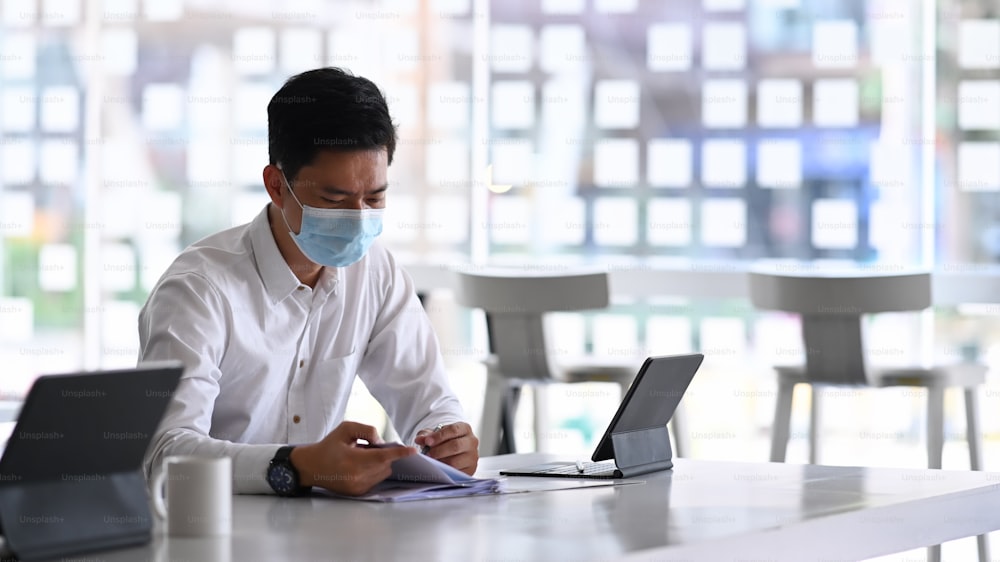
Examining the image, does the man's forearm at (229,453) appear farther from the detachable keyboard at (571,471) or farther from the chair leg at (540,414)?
the chair leg at (540,414)

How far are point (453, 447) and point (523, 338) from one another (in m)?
2.51

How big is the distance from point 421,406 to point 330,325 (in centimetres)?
20

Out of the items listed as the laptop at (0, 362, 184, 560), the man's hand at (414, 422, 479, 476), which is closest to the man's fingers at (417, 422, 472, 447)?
the man's hand at (414, 422, 479, 476)

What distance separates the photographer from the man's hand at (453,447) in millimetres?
1950

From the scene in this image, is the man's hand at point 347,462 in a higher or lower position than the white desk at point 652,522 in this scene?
higher

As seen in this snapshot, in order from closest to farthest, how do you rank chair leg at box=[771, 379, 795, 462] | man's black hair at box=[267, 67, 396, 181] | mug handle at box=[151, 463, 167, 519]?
mug handle at box=[151, 463, 167, 519], man's black hair at box=[267, 67, 396, 181], chair leg at box=[771, 379, 795, 462]

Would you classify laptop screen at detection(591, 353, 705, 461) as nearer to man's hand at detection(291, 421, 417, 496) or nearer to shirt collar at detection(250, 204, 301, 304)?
man's hand at detection(291, 421, 417, 496)

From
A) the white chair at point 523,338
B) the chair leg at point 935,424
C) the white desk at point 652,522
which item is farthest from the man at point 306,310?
the chair leg at point 935,424

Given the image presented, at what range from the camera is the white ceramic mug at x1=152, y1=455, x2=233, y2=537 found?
1.40 metres

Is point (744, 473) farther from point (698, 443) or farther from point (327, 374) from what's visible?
point (698, 443)

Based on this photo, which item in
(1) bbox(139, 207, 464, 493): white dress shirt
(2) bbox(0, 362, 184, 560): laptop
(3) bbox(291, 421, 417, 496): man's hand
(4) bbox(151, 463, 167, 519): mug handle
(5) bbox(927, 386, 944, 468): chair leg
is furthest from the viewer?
(5) bbox(927, 386, 944, 468): chair leg

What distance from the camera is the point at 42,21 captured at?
251 inches

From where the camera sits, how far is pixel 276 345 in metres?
2.19

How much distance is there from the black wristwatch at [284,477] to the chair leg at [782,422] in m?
2.68
